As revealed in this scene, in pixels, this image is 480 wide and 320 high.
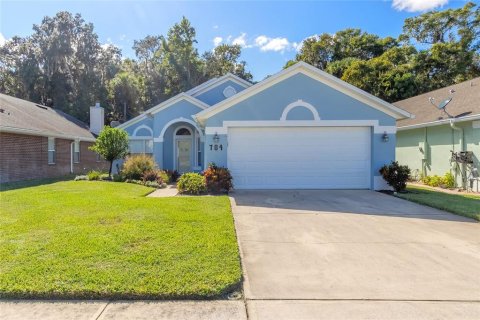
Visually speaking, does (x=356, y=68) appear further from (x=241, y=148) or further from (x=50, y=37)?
(x=50, y=37)

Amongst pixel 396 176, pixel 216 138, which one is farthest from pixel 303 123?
pixel 396 176

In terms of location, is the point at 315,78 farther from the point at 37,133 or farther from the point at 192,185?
the point at 37,133

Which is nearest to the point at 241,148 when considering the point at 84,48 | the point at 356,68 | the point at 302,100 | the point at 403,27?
the point at 302,100

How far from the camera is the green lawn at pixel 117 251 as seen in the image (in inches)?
146

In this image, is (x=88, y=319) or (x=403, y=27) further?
(x=403, y=27)

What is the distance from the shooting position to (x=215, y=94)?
1953 centimetres

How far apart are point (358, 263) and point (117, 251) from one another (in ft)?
12.3

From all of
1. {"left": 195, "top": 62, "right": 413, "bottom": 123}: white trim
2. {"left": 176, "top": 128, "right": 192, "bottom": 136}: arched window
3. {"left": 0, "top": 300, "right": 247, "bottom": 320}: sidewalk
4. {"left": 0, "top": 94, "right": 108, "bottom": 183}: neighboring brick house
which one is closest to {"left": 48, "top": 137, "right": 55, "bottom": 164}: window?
{"left": 0, "top": 94, "right": 108, "bottom": 183}: neighboring brick house

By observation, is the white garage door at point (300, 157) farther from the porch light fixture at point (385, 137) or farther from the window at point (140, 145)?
the window at point (140, 145)

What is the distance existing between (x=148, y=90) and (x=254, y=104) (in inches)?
1155

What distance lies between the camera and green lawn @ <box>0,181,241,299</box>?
146 inches

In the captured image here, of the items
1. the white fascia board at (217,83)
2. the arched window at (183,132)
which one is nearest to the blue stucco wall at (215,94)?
the white fascia board at (217,83)

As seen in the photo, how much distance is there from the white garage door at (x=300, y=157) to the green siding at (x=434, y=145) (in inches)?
186

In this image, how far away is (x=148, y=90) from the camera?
38219 millimetres
